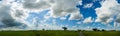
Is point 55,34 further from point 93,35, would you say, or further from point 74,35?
point 93,35

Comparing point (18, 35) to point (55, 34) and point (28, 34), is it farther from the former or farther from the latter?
point (55, 34)

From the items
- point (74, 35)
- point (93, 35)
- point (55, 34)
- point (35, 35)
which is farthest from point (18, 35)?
point (93, 35)

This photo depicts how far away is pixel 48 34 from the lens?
68625mm

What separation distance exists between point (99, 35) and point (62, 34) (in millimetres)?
11359

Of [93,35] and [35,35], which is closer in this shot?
[35,35]

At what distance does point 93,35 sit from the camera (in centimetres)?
7619

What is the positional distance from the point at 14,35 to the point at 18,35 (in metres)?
1.09

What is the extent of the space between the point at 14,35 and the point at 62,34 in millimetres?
12926

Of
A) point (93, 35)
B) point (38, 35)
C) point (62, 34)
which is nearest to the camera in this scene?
point (38, 35)

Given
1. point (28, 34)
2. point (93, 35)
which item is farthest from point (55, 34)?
point (93, 35)

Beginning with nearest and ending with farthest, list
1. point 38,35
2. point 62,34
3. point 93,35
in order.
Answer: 1. point 38,35
2. point 62,34
3. point 93,35

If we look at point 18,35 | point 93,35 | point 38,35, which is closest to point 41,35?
point 38,35

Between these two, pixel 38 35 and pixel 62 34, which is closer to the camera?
pixel 38 35

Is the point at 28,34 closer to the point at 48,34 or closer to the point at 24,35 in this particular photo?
the point at 24,35
